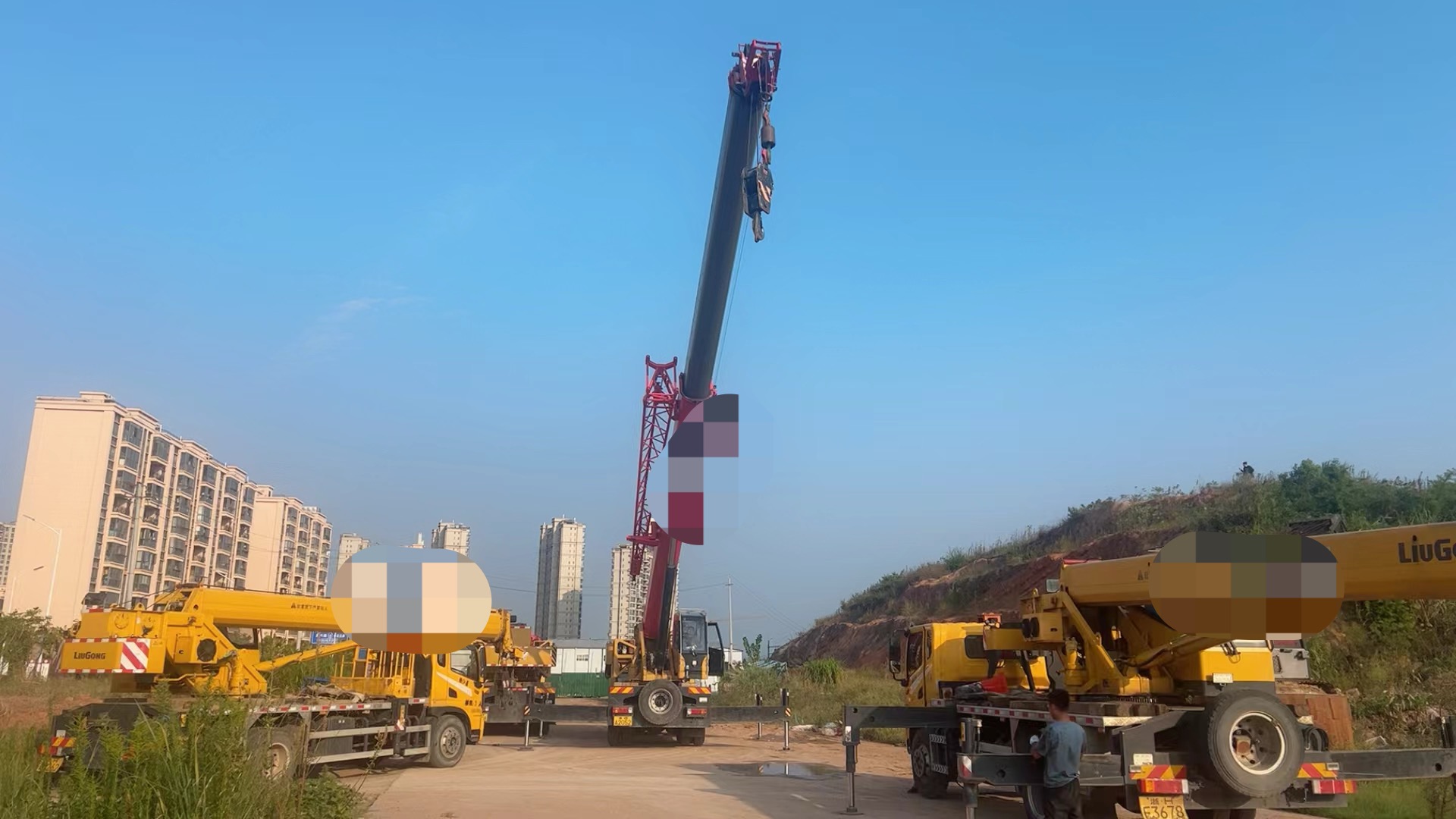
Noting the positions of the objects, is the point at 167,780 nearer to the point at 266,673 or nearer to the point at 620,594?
the point at 266,673

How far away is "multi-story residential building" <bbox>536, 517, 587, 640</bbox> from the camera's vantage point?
3125 inches

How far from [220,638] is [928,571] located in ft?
140

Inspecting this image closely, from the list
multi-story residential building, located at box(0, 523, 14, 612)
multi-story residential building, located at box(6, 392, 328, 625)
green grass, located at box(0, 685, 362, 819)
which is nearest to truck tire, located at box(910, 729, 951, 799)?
green grass, located at box(0, 685, 362, 819)

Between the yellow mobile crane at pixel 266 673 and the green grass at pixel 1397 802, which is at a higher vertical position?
the yellow mobile crane at pixel 266 673

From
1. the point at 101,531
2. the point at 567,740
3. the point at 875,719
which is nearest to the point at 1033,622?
the point at 875,719

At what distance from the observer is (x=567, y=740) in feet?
77.7

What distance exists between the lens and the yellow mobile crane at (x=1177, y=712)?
25.3ft

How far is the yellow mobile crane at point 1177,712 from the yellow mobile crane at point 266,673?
7457 mm

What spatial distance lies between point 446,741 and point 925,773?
29.3ft

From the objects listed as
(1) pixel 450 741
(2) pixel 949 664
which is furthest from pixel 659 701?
(2) pixel 949 664

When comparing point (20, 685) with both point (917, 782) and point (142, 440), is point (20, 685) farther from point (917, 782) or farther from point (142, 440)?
point (142, 440)

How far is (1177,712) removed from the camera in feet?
29.4

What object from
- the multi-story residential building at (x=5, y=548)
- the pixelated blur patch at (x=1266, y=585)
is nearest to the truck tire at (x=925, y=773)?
the pixelated blur patch at (x=1266, y=585)

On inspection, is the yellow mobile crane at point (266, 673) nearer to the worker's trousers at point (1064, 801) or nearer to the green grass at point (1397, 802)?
the worker's trousers at point (1064, 801)
